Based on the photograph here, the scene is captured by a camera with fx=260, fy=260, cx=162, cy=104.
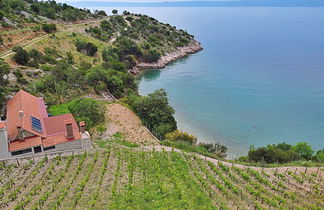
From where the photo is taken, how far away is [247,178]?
945 inches

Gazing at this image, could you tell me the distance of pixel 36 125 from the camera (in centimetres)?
2711

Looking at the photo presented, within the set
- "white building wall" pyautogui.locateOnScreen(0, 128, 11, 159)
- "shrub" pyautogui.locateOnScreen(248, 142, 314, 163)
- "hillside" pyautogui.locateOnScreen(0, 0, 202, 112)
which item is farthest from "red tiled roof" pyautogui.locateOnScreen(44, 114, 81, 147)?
"shrub" pyautogui.locateOnScreen(248, 142, 314, 163)

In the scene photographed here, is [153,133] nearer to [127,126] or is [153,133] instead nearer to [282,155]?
[127,126]

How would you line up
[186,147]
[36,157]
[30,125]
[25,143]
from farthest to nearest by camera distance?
[186,147], [30,125], [36,157], [25,143]

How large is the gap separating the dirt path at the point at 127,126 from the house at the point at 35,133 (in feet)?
15.6

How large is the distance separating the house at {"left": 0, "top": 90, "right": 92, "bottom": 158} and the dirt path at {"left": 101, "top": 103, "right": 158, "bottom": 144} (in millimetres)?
4769

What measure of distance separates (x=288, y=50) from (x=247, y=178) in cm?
10368

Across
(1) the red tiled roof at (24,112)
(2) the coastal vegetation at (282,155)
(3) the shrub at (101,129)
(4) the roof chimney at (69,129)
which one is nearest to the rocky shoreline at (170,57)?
(1) the red tiled roof at (24,112)

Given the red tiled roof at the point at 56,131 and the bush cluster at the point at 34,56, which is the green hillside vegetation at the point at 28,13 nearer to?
the bush cluster at the point at 34,56

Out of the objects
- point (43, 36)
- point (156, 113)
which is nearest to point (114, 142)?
point (156, 113)

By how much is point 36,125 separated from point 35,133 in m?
1.56

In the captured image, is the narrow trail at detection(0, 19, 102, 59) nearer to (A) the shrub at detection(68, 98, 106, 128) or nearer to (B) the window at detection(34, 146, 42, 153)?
(A) the shrub at detection(68, 98, 106, 128)

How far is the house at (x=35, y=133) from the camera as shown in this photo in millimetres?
24752

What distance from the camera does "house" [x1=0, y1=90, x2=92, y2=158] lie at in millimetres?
24752
